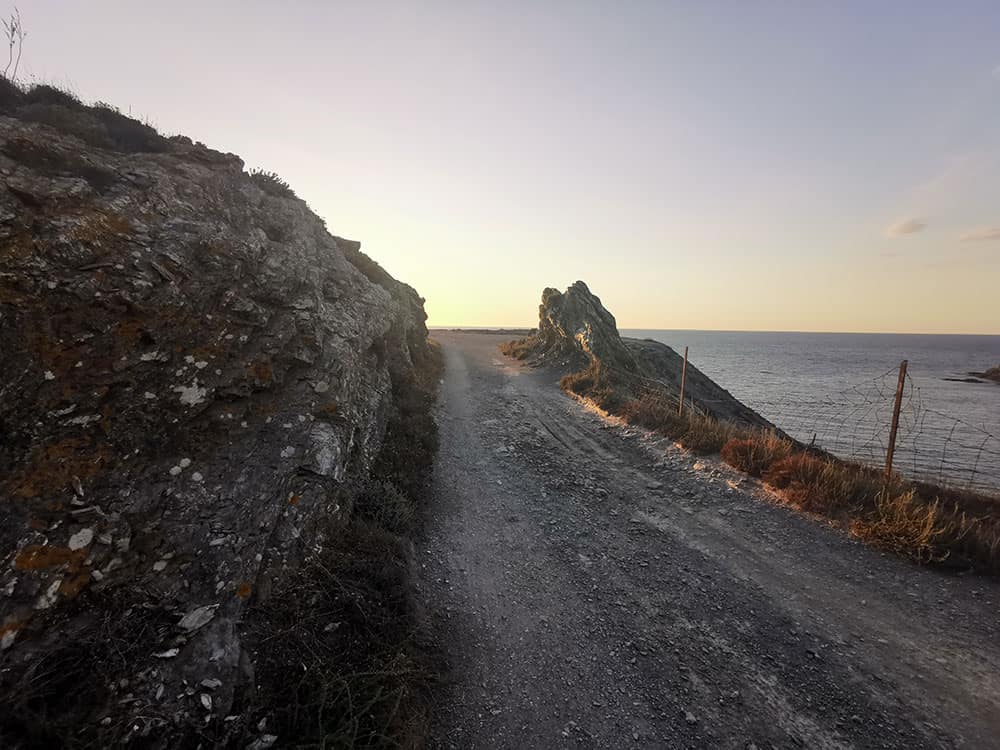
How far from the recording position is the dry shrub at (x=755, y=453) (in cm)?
943

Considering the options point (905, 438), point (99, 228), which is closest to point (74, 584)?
point (99, 228)

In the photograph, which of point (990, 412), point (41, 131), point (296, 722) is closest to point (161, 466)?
point (296, 722)

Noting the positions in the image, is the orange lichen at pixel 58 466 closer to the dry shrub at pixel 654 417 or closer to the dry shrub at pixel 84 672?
the dry shrub at pixel 84 672

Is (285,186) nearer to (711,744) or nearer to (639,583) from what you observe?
(639,583)

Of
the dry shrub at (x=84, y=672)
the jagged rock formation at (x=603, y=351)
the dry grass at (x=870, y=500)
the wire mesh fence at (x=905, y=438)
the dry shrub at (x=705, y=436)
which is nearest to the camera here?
the dry shrub at (x=84, y=672)

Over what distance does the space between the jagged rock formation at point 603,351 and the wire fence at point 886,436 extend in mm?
1121

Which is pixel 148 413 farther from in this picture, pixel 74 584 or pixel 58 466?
pixel 74 584

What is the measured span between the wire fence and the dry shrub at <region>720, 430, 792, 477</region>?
220 centimetres

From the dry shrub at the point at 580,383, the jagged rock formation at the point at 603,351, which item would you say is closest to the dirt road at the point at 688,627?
the dry shrub at the point at 580,383

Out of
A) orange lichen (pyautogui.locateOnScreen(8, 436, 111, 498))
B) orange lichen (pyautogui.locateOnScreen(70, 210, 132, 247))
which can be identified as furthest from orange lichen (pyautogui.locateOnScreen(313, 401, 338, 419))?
orange lichen (pyautogui.locateOnScreen(70, 210, 132, 247))

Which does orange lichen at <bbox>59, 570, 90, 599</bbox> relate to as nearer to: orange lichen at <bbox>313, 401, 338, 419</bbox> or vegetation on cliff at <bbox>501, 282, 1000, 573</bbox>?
orange lichen at <bbox>313, 401, 338, 419</bbox>

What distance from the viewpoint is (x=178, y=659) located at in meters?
3.68

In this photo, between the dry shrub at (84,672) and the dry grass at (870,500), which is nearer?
the dry shrub at (84,672)

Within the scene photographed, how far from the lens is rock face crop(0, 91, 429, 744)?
371cm
